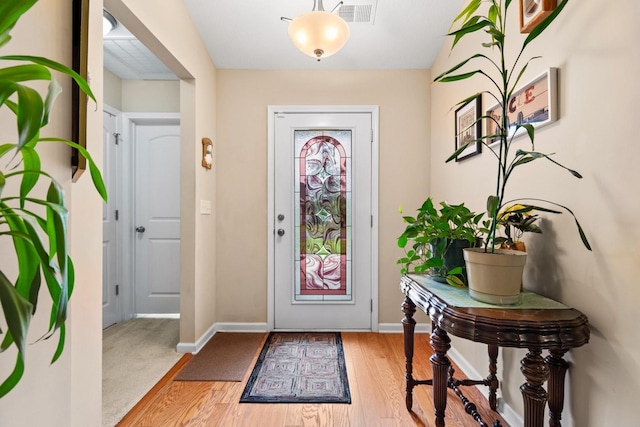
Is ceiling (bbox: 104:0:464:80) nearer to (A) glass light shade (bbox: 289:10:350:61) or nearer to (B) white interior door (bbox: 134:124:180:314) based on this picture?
(A) glass light shade (bbox: 289:10:350:61)

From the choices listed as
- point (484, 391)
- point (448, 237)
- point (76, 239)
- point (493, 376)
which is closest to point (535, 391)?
point (448, 237)

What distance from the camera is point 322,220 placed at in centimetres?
276

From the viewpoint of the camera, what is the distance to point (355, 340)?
2551 millimetres

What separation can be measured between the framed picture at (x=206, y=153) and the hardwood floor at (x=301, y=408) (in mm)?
1498

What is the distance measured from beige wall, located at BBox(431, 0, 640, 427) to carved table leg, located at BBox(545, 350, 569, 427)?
0.23 feet

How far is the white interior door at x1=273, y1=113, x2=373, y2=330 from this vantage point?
9.00 ft

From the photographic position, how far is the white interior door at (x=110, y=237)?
9.28 feet

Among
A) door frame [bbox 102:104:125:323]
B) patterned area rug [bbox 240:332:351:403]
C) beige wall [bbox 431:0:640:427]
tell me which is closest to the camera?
beige wall [bbox 431:0:640:427]

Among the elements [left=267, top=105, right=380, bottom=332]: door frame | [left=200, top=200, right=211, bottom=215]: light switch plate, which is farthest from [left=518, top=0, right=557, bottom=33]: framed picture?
[left=200, top=200, right=211, bottom=215]: light switch plate

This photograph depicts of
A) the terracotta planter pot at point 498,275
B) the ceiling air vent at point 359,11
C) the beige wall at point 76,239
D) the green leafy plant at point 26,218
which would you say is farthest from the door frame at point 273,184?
the green leafy plant at point 26,218

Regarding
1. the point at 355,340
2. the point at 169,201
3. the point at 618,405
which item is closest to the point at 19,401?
the point at 618,405

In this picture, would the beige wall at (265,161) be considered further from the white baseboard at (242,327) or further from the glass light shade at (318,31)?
the glass light shade at (318,31)

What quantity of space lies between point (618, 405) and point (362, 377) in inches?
50.5

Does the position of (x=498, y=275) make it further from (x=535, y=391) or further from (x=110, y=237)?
(x=110, y=237)
